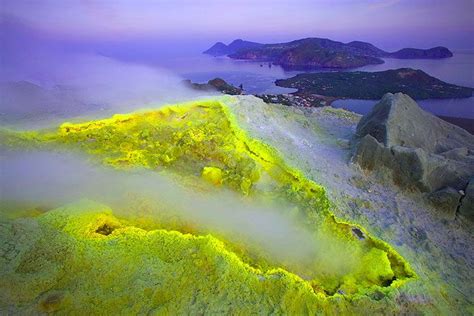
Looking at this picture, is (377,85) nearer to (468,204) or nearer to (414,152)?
(414,152)

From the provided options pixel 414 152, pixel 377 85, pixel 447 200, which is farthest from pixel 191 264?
pixel 377 85

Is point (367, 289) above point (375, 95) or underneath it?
above

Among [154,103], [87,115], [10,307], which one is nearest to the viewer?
[10,307]

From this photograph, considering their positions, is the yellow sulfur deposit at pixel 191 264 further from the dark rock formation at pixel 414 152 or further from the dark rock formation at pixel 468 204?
the dark rock formation at pixel 468 204

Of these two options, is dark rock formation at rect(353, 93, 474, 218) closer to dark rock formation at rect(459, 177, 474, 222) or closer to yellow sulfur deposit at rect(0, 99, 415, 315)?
dark rock formation at rect(459, 177, 474, 222)

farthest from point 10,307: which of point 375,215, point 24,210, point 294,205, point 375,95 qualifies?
point 375,95

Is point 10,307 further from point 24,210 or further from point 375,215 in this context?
point 375,215

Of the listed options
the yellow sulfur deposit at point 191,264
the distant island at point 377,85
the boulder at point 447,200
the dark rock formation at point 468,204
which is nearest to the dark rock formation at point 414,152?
the boulder at point 447,200
